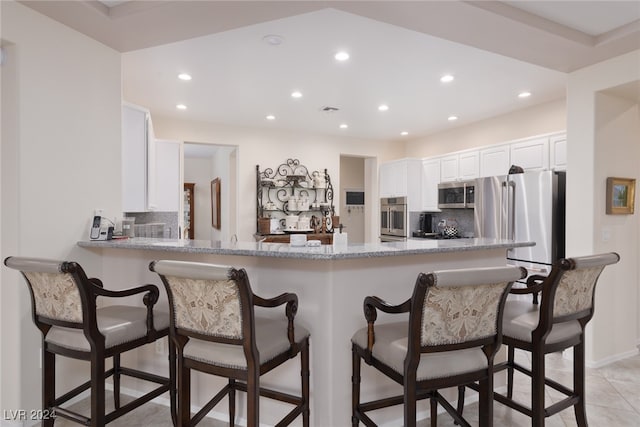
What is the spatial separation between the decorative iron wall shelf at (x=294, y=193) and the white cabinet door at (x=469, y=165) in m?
2.15

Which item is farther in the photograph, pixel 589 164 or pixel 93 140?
pixel 589 164

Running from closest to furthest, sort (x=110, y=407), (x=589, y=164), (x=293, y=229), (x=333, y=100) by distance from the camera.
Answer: (x=110, y=407), (x=589, y=164), (x=333, y=100), (x=293, y=229)

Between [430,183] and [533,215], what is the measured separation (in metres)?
2.43

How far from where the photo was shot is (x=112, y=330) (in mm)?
1822

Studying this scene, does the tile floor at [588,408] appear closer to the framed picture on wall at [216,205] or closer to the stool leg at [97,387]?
the stool leg at [97,387]

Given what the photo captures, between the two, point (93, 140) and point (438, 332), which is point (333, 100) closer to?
point (93, 140)

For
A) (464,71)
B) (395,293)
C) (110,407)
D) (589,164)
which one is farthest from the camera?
(464,71)

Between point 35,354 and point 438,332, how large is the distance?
7.87ft

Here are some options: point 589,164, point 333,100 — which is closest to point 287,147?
point 333,100

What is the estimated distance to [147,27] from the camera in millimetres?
2371

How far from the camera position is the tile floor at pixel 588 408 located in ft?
7.36

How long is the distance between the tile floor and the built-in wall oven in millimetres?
3434

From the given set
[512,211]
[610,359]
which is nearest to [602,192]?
[512,211]

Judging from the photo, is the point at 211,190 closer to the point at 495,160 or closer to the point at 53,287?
the point at 495,160
